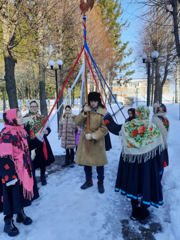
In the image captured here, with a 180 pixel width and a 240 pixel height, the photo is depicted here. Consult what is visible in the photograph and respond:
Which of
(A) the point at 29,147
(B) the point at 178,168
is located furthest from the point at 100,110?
(B) the point at 178,168

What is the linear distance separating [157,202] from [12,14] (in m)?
7.17

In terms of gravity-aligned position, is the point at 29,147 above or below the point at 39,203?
above

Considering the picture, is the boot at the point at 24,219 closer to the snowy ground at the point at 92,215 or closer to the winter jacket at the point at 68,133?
the snowy ground at the point at 92,215

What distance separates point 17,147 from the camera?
2.36 meters

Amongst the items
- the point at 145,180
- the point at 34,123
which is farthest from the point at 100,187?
the point at 34,123

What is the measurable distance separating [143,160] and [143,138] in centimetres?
33

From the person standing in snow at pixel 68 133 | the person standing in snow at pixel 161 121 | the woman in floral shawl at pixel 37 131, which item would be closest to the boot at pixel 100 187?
the woman in floral shawl at pixel 37 131

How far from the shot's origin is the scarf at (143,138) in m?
2.40

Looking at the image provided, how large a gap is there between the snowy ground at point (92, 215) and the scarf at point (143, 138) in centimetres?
99

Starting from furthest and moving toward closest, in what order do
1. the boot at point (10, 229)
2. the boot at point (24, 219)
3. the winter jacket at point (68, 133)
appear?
the winter jacket at point (68, 133) → the boot at point (24, 219) → the boot at point (10, 229)

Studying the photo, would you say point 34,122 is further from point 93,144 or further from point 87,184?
point 87,184

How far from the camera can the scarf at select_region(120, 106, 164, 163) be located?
94.6 inches

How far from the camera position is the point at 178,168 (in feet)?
13.5

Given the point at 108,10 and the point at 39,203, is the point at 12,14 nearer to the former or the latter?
the point at 39,203
